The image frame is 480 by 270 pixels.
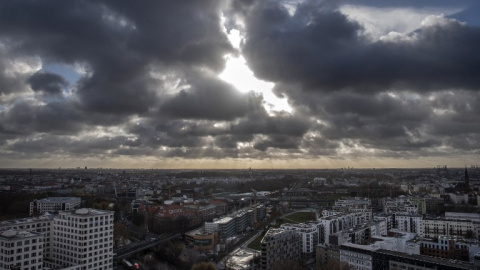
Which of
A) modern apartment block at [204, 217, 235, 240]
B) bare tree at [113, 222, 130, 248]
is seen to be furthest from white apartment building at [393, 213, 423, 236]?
bare tree at [113, 222, 130, 248]

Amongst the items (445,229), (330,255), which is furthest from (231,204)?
(330,255)

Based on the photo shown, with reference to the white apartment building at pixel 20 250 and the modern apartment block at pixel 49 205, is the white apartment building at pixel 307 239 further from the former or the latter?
the modern apartment block at pixel 49 205

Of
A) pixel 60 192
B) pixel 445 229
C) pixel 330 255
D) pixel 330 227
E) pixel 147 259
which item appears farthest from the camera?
pixel 60 192

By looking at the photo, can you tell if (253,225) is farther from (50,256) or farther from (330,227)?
(50,256)

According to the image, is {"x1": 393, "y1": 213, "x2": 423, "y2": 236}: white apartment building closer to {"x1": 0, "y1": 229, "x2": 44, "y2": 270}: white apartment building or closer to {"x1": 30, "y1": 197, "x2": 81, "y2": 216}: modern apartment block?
{"x1": 0, "y1": 229, "x2": 44, "y2": 270}: white apartment building

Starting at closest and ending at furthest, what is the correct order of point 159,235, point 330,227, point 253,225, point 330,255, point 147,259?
point 330,255 < point 147,259 < point 330,227 < point 159,235 < point 253,225
